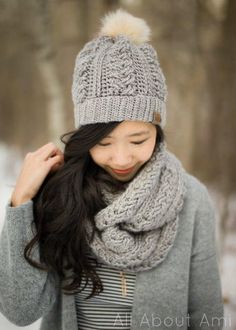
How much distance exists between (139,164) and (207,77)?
188 cm

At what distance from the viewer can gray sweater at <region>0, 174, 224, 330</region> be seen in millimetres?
1125

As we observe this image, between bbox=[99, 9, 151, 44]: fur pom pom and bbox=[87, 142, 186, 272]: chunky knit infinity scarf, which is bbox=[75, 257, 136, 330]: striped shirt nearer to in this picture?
bbox=[87, 142, 186, 272]: chunky knit infinity scarf

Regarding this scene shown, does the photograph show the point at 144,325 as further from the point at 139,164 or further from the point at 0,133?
the point at 0,133

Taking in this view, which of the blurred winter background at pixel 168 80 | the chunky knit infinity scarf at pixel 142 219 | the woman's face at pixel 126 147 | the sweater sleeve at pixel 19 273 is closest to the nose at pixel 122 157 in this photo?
the woman's face at pixel 126 147

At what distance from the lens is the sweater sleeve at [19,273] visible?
1104 millimetres

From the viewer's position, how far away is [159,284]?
123cm

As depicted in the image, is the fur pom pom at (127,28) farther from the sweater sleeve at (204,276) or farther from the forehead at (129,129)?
the sweater sleeve at (204,276)

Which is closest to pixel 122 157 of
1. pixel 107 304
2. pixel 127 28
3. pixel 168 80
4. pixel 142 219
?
pixel 142 219

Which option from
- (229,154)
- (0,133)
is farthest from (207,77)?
(0,133)

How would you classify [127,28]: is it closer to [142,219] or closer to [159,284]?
[142,219]

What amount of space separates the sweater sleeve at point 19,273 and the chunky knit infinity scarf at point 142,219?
8.3 inches

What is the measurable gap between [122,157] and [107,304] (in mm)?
579

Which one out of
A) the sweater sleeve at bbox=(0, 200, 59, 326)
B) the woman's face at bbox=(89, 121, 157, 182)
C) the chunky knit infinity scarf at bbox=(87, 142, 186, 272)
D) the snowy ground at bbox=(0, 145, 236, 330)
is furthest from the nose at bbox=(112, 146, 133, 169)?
the snowy ground at bbox=(0, 145, 236, 330)

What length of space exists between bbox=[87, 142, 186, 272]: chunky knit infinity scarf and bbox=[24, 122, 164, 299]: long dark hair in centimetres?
4
